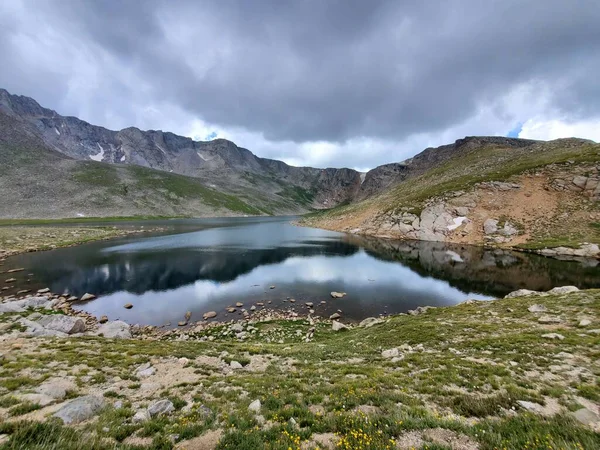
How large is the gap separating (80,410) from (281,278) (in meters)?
33.6

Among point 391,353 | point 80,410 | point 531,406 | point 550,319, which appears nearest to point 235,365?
point 80,410

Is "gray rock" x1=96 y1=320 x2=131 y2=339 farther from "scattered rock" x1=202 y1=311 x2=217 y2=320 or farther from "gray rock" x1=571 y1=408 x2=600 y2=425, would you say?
"gray rock" x1=571 y1=408 x2=600 y2=425

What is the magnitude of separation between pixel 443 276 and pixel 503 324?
84.5 feet

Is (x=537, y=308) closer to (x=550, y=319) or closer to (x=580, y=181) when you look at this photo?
(x=550, y=319)

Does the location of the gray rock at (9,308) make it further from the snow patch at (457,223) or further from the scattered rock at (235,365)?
the snow patch at (457,223)

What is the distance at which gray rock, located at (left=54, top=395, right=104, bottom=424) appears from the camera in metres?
6.78

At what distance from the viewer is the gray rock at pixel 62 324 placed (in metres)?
18.8

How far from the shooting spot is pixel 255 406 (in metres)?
8.18

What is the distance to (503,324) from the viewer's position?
1706 centimetres

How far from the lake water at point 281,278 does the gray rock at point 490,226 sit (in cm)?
1418

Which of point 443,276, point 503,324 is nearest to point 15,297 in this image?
point 503,324

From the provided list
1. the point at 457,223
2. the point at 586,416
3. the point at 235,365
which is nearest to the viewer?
the point at 586,416

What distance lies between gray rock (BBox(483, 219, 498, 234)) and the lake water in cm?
1418

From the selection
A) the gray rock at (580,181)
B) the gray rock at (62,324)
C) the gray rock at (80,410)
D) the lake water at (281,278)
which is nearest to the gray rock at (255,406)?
the gray rock at (80,410)
